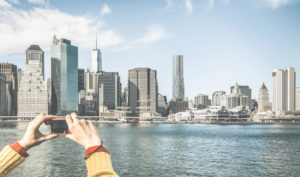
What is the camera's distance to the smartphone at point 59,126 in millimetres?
4223

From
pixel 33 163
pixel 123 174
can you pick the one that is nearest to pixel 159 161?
pixel 123 174

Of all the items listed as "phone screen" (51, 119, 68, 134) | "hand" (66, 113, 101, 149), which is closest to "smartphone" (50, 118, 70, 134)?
"phone screen" (51, 119, 68, 134)

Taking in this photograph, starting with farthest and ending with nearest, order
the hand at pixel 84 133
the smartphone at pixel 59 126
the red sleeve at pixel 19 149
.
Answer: the smartphone at pixel 59 126
the red sleeve at pixel 19 149
the hand at pixel 84 133

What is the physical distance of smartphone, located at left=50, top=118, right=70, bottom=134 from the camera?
166 inches

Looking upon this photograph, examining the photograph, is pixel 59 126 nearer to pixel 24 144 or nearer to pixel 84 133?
pixel 24 144

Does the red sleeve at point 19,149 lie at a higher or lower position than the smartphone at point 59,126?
lower

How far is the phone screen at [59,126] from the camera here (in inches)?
167

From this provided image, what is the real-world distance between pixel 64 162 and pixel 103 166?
44097 millimetres

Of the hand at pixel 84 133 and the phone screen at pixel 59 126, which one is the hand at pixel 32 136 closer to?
the hand at pixel 84 133

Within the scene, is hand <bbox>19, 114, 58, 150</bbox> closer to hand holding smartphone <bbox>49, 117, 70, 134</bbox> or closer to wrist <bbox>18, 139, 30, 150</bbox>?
wrist <bbox>18, 139, 30, 150</bbox>

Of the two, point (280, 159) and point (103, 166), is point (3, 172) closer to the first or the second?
point (103, 166)

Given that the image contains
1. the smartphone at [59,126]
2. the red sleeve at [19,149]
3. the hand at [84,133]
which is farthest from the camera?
the smartphone at [59,126]

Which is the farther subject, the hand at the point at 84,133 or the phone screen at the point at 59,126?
the phone screen at the point at 59,126

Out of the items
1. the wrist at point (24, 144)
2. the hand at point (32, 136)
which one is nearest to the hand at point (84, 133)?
the hand at point (32, 136)
